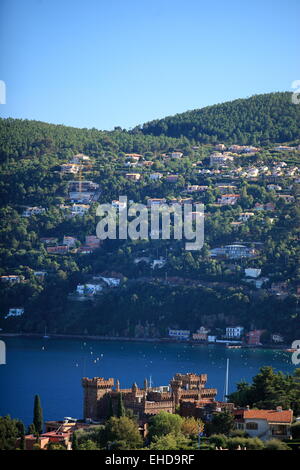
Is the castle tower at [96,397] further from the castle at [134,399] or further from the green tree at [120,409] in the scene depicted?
the green tree at [120,409]

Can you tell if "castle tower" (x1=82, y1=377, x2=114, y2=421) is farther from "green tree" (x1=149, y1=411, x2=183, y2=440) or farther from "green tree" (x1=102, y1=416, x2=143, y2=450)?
"green tree" (x1=102, y1=416, x2=143, y2=450)

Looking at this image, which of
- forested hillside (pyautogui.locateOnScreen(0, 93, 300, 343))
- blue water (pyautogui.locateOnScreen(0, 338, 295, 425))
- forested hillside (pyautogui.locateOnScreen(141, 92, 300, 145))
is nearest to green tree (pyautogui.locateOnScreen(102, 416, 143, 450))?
blue water (pyautogui.locateOnScreen(0, 338, 295, 425))

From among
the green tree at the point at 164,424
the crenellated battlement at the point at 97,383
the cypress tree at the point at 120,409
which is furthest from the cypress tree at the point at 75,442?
the crenellated battlement at the point at 97,383

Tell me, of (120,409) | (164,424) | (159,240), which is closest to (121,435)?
(164,424)

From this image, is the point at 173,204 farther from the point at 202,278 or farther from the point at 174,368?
the point at 174,368

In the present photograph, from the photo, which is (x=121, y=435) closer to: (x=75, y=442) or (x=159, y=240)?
(x=75, y=442)
